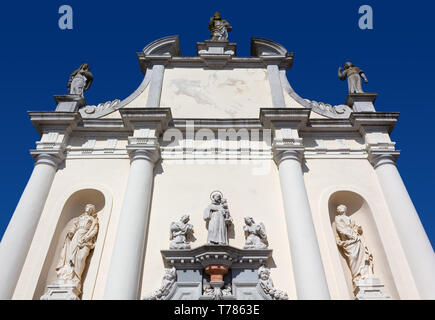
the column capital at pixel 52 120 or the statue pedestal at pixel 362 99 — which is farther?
the statue pedestal at pixel 362 99

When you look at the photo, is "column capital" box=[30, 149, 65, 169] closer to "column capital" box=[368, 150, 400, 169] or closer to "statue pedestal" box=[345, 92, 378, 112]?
"column capital" box=[368, 150, 400, 169]

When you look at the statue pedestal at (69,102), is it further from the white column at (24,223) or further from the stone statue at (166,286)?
the stone statue at (166,286)

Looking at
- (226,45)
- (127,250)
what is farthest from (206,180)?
(226,45)

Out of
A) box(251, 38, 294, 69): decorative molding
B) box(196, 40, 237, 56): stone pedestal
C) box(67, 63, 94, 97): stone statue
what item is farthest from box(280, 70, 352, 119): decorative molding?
box(67, 63, 94, 97): stone statue

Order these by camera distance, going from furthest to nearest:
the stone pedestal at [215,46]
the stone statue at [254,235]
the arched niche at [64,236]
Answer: the stone pedestal at [215,46], the stone statue at [254,235], the arched niche at [64,236]

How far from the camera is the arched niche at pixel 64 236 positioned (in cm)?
815

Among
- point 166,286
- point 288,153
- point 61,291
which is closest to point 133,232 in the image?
point 166,286

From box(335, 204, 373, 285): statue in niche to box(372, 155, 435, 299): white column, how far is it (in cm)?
86

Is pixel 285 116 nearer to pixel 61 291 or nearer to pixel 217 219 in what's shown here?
pixel 217 219

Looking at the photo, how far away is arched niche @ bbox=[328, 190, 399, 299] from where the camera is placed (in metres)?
8.29

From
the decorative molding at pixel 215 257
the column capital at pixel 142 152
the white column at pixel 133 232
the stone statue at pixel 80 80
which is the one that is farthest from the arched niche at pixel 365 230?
the stone statue at pixel 80 80

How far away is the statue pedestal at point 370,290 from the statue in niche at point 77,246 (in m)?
6.15

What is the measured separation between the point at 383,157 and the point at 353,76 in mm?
3423
